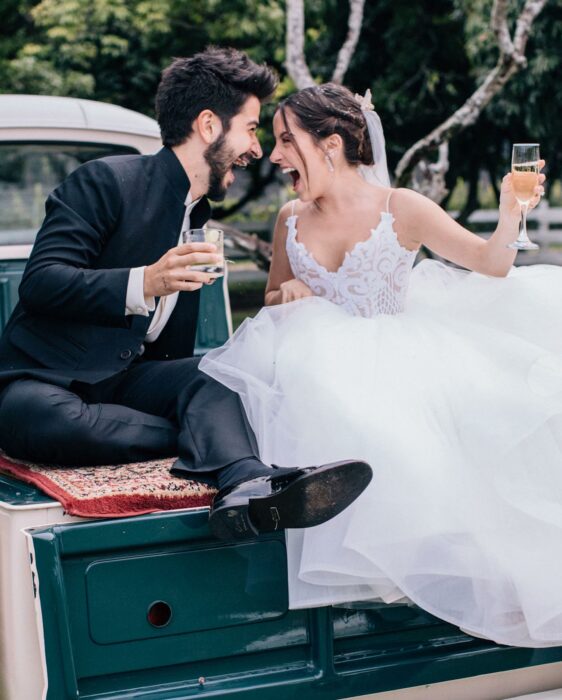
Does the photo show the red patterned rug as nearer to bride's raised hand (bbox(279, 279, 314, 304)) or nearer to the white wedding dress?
the white wedding dress

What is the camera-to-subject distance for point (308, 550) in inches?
96.8

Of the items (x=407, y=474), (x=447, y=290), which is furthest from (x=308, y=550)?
(x=447, y=290)

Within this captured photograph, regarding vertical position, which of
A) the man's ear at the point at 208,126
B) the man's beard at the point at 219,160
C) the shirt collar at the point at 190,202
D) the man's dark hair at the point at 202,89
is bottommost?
the shirt collar at the point at 190,202

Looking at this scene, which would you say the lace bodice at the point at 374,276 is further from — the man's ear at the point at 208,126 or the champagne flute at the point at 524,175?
the man's ear at the point at 208,126

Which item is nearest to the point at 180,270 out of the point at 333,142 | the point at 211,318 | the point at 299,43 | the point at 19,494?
the point at 19,494

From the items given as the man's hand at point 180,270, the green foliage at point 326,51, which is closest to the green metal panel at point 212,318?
the man's hand at point 180,270

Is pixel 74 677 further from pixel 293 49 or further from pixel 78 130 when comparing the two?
pixel 293 49

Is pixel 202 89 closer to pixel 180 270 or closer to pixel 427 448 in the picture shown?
pixel 180 270

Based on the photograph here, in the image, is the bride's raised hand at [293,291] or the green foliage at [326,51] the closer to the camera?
the bride's raised hand at [293,291]

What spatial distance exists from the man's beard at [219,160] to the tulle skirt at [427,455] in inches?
22.8

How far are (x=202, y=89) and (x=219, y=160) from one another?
23 centimetres

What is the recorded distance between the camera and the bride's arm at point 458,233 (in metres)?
3.12

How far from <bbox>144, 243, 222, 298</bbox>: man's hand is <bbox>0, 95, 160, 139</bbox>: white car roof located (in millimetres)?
1784

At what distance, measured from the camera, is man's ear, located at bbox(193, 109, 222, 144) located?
125 inches
